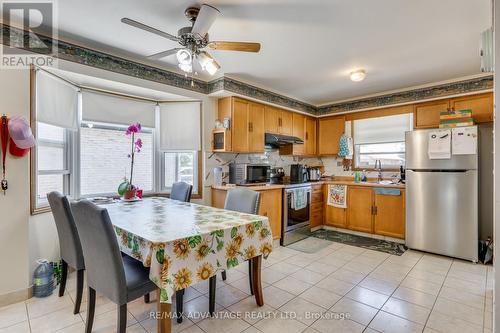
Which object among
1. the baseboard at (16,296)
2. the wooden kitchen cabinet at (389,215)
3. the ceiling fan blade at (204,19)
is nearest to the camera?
the ceiling fan blade at (204,19)

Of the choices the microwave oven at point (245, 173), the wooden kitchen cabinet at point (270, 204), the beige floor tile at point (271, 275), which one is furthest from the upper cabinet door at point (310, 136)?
the beige floor tile at point (271, 275)

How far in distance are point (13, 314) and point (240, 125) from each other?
307 centimetres

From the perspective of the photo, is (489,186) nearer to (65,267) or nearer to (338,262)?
(338,262)

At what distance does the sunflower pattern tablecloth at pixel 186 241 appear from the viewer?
1.43m

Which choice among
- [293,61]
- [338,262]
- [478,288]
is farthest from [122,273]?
[478,288]

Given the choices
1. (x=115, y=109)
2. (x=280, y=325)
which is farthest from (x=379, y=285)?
(x=115, y=109)

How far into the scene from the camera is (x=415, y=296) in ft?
7.63

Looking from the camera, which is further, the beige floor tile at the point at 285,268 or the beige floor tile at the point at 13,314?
the beige floor tile at the point at 285,268

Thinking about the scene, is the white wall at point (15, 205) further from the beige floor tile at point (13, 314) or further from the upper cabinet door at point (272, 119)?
the upper cabinet door at point (272, 119)

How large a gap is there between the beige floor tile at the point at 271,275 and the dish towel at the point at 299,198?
1284mm

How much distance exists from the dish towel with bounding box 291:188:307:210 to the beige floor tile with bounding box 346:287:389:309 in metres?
1.68

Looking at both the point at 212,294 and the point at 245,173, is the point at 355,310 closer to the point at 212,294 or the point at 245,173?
the point at 212,294

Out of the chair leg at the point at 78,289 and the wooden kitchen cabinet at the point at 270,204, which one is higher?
the wooden kitchen cabinet at the point at 270,204

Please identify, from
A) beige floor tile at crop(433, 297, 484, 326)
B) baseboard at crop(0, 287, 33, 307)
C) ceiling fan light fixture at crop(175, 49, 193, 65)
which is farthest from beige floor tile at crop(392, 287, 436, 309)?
baseboard at crop(0, 287, 33, 307)
